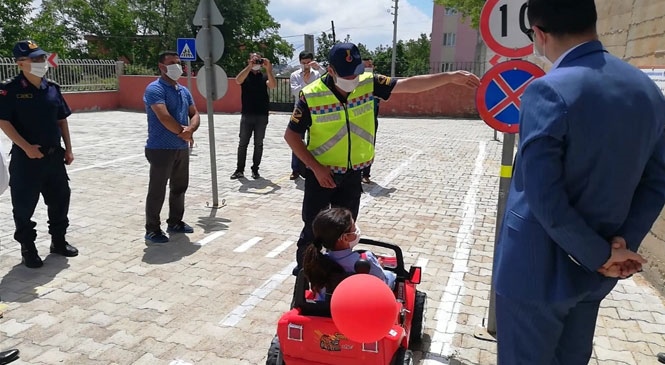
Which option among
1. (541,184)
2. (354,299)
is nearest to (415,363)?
(354,299)

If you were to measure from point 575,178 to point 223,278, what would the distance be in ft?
11.9

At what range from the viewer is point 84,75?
2103 cm

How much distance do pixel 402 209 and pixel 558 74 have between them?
5408 millimetres

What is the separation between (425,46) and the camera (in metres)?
69.9

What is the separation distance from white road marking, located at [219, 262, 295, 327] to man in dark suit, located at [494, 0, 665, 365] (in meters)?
2.51

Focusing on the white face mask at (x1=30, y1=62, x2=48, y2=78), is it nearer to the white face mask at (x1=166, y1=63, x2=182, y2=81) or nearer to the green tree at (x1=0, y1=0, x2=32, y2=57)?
the white face mask at (x1=166, y1=63, x2=182, y2=81)

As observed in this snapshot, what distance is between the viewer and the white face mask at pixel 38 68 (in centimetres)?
459

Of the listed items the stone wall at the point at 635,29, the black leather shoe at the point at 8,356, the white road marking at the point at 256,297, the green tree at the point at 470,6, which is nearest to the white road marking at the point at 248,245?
the white road marking at the point at 256,297

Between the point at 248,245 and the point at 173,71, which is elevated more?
the point at 173,71

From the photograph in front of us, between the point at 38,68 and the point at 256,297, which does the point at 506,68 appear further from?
the point at 38,68

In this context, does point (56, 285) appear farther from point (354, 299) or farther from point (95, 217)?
point (354, 299)

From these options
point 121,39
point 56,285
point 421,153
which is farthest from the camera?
point 121,39

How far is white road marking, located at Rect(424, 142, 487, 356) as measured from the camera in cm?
363

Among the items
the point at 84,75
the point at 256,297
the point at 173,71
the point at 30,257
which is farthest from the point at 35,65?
the point at 84,75
